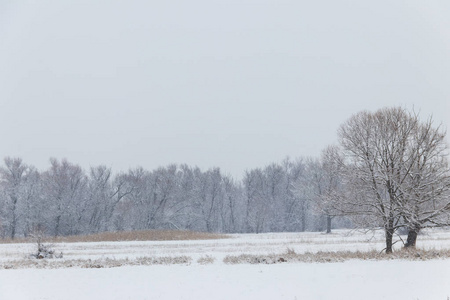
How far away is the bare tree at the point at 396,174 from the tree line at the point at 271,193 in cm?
6

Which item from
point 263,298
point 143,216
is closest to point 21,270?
point 263,298

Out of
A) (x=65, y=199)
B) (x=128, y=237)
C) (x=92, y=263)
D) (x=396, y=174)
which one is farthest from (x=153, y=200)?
(x=396, y=174)

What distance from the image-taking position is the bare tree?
74.2 ft

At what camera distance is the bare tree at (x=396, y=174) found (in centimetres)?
2262

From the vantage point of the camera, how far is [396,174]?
912 inches

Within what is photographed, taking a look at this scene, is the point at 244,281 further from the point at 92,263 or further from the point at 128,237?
the point at 128,237

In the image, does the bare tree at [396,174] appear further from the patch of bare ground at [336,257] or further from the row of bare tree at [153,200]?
the row of bare tree at [153,200]

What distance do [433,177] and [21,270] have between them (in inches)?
885

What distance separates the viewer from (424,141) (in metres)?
23.7

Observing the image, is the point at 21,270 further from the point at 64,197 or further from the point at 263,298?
the point at 64,197

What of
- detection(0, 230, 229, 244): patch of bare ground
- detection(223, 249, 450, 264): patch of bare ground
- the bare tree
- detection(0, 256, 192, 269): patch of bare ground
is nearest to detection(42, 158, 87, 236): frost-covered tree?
detection(0, 230, 229, 244): patch of bare ground

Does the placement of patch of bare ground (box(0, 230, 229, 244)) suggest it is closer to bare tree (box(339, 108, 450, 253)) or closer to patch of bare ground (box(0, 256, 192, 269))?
patch of bare ground (box(0, 256, 192, 269))

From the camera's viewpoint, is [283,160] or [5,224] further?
[283,160]

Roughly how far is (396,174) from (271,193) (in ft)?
218
